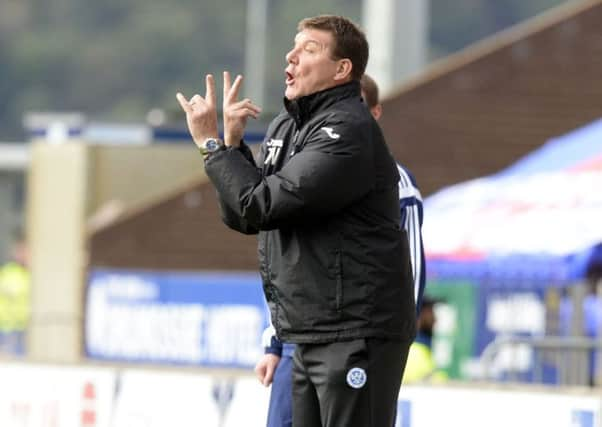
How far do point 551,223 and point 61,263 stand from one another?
9.76 m

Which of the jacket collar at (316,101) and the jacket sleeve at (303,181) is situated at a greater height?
the jacket collar at (316,101)

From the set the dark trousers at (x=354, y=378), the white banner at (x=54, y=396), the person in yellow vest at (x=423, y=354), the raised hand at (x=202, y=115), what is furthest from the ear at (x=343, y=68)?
the person in yellow vest at (x=423, y=354)

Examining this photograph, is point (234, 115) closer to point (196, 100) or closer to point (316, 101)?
point (196, 100)

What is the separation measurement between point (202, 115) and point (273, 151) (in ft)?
1.06

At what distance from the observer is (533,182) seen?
1648cm

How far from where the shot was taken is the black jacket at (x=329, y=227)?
18.7 feet

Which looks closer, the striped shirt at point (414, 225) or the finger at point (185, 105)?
the finger at point (185, 105)

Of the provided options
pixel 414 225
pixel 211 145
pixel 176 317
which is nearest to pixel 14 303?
pixel 176 317

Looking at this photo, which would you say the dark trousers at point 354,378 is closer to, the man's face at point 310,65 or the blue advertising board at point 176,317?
the man's face at point 310,65

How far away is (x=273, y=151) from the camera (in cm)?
609

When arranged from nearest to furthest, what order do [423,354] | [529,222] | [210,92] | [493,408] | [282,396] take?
[210,92]
[282,396]
[493,408]
[423,354]
[529,222]

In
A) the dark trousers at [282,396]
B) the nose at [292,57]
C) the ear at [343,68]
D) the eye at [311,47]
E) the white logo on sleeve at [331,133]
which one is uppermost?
the eye at [311,47]

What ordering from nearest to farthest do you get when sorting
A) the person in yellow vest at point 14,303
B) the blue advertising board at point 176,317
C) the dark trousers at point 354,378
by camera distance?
the dark trousers at point 354,378, the blue advertising board at point 176,317, the person in yellow vest at point 14,303

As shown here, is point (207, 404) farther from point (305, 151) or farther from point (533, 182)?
point (533, 182)
